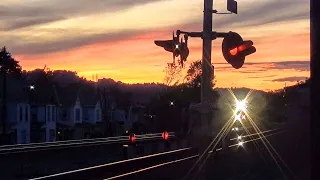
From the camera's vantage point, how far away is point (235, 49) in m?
10.5

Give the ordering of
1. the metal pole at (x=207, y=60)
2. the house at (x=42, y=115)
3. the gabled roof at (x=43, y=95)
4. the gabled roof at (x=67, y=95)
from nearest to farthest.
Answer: the metal pole at (x=207, y=60), the house at (x=42, y=115), the gabled roof at (x=43, y=95), the gabled roof at (x=67, y=95)

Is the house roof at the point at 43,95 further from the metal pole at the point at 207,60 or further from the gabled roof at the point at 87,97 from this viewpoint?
the metal pole at the point at 207,60

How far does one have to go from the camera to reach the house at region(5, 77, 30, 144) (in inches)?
2650

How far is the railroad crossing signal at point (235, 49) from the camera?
10.3m

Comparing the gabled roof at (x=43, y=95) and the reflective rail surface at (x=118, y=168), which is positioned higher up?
the gabled roof at (x=43, y=95)

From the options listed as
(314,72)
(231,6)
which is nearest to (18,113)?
(231,6)

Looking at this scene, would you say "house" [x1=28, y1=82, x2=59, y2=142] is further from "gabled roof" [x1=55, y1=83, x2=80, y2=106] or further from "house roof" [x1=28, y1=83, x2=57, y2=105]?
"gabled roof" [x1=55, y1=83, x2=80, y2=106]

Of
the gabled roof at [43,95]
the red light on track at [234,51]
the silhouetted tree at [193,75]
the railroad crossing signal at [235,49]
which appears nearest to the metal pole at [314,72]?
the railroad crossing signal at [235,49]

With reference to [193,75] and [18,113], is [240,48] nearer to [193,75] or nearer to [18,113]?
[18,113]

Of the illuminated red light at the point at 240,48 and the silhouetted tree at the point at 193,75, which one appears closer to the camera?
the illuminated red light at the point at 240,48

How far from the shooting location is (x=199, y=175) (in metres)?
14.7

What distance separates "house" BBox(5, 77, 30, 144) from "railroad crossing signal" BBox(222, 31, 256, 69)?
56686 mm

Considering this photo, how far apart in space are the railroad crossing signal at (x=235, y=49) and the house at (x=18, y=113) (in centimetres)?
5669

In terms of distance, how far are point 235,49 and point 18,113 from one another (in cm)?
6017
